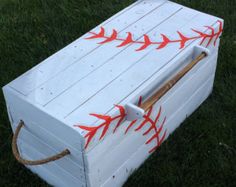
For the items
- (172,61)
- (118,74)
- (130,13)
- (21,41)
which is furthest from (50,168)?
(21,41)

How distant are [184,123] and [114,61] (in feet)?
1.78

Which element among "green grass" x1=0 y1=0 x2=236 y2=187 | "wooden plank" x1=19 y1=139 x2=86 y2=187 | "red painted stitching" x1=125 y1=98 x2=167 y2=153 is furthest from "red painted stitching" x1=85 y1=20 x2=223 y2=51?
"wooden plank" x1=19 y1=139 x2=86 y2=187

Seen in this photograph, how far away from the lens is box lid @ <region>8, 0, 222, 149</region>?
156 centimetres

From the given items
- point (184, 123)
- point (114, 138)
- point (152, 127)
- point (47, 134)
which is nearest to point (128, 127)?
point (114, 138)

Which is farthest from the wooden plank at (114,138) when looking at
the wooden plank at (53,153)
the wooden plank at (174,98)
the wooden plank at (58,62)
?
the wooden plank at (58,62)

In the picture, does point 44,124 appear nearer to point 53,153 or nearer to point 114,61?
point 53,153

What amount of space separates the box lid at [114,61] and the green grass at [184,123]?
1.24ft

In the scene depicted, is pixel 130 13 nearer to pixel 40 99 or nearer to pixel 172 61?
pixel 172 61

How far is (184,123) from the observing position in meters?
2.09

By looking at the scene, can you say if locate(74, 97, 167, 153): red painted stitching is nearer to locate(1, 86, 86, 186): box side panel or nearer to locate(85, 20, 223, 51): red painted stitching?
locate(1, 86, 86, 186): box side panel

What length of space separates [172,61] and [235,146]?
0.52m

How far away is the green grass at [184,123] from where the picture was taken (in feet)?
6.16

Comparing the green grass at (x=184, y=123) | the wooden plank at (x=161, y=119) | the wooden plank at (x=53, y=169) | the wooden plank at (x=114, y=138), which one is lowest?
the green grass at (x=184, y=123)

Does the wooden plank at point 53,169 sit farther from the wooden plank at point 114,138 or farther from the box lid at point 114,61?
the box lid at point 114,61
